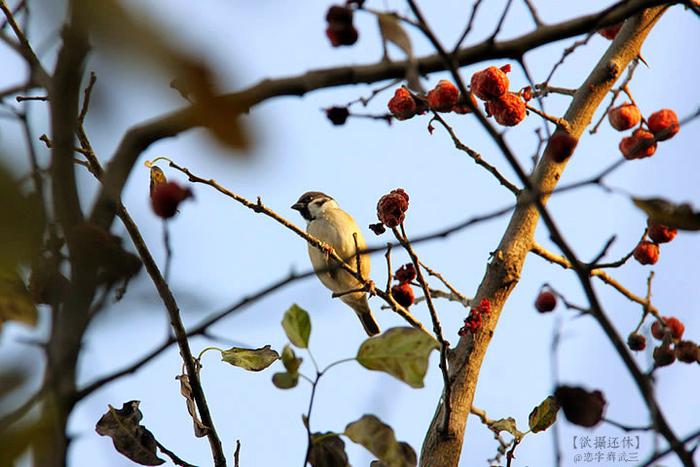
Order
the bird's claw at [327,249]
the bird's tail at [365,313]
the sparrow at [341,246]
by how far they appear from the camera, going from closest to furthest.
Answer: the bird's claw at [327,249]
the sparrow at [341,246]
the bird's tail at [365,313]

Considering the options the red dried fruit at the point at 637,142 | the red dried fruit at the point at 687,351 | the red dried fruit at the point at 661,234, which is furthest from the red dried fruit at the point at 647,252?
the red dried fruit at the point at 687,351

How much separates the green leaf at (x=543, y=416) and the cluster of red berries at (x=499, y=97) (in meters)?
1.04

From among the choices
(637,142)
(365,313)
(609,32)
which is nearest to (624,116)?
(637,142)

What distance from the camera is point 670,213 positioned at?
160 centimetres

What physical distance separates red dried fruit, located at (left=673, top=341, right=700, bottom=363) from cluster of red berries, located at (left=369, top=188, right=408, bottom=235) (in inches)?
40.5

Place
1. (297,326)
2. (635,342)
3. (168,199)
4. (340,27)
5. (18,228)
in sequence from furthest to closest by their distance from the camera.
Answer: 1. (635,342)
2. (340,27)
3. (297,326)
4. (168,199)
5. (18,228)

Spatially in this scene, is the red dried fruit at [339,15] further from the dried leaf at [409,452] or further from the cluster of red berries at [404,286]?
the cluster of red berries at [404,286]

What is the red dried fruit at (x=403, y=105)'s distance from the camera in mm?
3068

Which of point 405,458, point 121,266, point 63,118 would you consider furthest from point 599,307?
point 63,118

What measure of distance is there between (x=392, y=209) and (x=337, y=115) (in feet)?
2.16

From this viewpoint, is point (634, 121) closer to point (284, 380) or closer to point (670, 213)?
point (670, 213)

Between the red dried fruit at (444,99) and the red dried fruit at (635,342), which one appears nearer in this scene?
the red dried fruit at (635,342)

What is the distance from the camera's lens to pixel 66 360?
0.99 meters

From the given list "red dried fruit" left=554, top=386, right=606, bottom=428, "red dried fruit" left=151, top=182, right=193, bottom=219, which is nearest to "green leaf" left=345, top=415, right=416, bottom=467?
"red dried fruit" left=554, top=386, right=606, bottom=428
